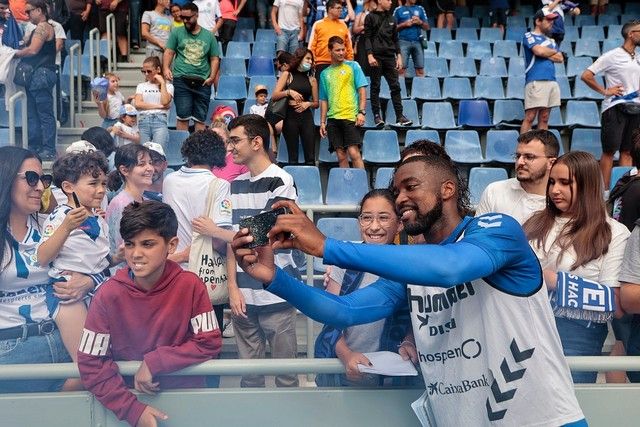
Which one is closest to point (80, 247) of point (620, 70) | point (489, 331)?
point (489, 331)

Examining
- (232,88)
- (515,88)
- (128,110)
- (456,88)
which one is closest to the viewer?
(128,110)

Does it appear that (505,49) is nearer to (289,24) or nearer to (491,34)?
(491,34)

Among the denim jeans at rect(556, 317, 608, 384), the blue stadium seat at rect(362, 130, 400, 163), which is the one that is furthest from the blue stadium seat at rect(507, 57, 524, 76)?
the denim jeans at rect(556, 317, 608, 384)

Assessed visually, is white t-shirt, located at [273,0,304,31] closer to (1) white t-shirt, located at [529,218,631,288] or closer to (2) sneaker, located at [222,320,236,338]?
(2) sneaker, located at [222,320,236,338]

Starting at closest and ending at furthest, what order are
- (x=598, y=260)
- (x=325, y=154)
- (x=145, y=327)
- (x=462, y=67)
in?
(x=145, y=327) < (x=598, y=260) < (x=325, y=154) < (x=462, y=67)

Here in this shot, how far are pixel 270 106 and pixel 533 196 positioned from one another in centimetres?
474

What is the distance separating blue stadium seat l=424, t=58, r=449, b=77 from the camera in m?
11.4

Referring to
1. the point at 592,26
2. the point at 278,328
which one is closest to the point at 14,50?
the point at 278,328

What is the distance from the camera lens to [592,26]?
43.8 ft

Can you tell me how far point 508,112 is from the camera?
10000mm

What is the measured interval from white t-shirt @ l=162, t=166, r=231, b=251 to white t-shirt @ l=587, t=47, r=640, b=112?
5.47 metres

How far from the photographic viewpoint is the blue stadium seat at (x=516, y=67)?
37.5 ft

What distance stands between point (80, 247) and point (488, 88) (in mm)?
8169

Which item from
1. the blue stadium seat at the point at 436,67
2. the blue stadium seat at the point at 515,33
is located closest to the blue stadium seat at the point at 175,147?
the blue stadium seat at the point at 436,67
